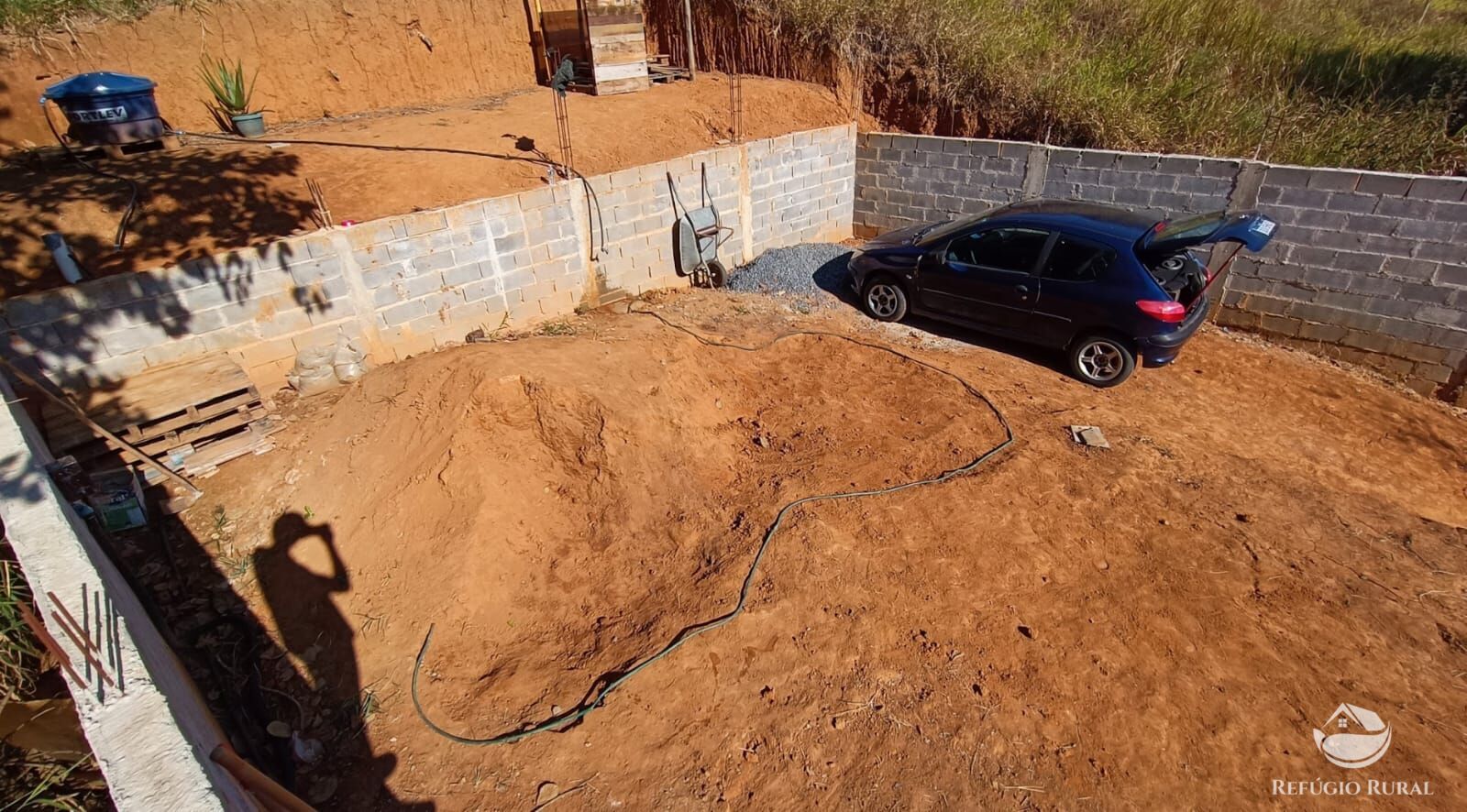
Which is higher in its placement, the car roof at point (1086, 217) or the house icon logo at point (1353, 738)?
the car roof at point (1086, 217)

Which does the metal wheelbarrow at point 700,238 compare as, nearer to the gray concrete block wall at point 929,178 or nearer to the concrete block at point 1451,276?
the gray concrete block wall at point 929,178

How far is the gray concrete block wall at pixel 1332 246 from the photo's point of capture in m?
6.70

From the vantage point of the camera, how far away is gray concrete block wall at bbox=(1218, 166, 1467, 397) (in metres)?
6.65

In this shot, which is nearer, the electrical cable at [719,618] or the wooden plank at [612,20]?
the electrical cable at [719,618]

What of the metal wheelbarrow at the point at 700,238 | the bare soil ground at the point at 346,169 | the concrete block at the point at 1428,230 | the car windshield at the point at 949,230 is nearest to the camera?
the bare soil ground at the point at 346,169

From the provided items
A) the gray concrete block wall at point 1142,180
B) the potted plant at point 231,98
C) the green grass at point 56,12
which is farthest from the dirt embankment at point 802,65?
the green grass at point 56,12

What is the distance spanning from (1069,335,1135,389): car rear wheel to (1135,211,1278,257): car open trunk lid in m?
0.98

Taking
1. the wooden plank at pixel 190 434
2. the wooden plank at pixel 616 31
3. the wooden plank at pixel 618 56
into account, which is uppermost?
the wooden plank at pixel 616 31

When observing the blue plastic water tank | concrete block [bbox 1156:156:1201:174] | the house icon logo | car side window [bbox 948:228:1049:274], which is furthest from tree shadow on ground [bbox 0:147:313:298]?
concrete block [bbox 1156:156:1201:174]

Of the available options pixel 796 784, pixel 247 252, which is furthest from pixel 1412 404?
pixel 247 252

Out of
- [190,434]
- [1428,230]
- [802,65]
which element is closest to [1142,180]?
[1428,230]

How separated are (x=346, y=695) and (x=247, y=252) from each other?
3.81 meters

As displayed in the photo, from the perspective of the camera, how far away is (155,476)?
5.12 m

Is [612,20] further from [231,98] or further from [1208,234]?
[1208,234]
